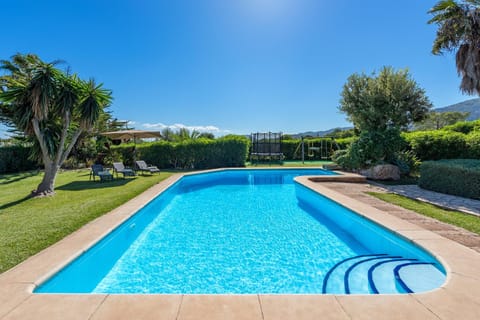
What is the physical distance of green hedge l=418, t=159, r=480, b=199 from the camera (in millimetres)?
5953

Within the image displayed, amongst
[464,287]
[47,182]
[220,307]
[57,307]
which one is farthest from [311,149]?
[57,307]

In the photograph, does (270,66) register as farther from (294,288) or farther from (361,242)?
(294,288)

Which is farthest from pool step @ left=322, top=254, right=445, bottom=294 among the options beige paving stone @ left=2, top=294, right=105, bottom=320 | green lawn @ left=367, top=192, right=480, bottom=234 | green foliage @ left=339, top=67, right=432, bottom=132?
green foliage @ left=339, top=67, right=432, bottom=132

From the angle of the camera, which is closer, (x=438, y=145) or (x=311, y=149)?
(x=438, y=145)

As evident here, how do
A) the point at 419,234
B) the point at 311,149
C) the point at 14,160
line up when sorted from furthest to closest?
the point at 311,149 → the point at 14,160 → the point at 419,234

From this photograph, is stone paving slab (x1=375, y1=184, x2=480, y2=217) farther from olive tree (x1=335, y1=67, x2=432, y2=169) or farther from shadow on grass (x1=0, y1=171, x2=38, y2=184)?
shadow on grass (x1=0, y1=171, x2=38, y2=184)

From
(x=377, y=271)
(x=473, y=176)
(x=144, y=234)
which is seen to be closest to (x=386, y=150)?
(x=473, y=176)

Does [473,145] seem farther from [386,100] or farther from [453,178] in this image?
[453,178]

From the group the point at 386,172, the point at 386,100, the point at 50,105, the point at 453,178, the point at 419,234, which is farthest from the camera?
the point at 386,100

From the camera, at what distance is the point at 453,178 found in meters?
6.50

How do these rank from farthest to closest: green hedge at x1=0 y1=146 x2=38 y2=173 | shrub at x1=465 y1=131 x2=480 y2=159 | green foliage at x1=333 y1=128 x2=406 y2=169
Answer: green hedge at x1=0 y1=146 x2=38 y2=173 < green foliage at x1=333 y1=128 x2=406 y2=169 < shrub at x1=465 y1=131 x2=480 y2=159

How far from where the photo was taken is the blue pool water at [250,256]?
3.02 m

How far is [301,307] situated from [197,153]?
13408 millimetres

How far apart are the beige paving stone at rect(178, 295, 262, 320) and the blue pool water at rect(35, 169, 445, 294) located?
828mm
